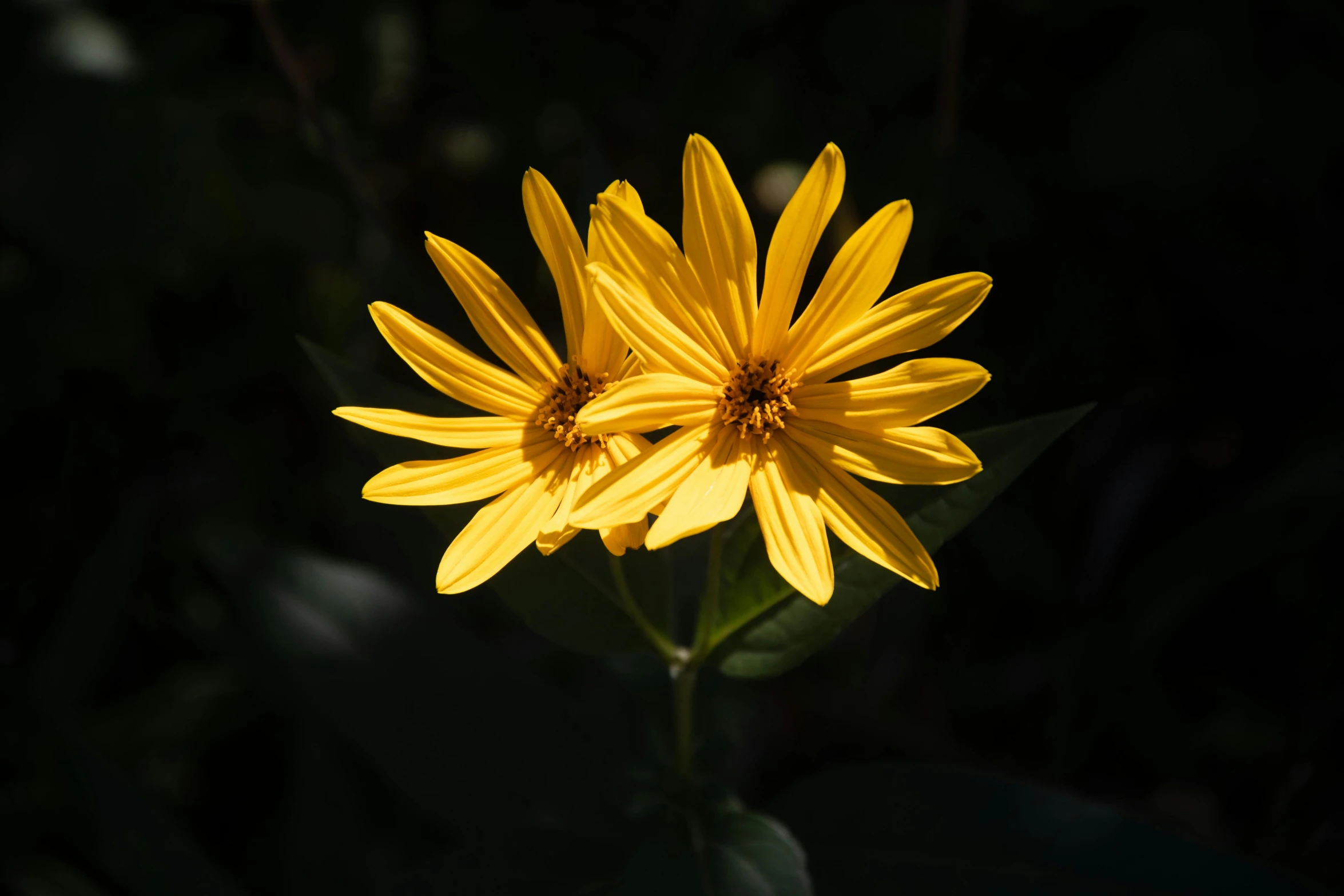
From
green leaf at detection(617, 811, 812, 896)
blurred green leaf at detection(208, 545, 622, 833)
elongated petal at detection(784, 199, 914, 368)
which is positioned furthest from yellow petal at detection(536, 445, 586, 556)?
blurred green leaf at detection(208, 545, 622, 833)

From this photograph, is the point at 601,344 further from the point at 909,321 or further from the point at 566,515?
the point at 909,321

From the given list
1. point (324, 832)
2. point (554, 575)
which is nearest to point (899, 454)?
point (554, 575)

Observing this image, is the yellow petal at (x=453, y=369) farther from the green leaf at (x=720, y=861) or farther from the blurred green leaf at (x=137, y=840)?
A: the blurred green leaf at (x=137, y=840)

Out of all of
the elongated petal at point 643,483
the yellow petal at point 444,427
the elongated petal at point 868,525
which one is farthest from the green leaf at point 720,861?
the yellow petal at point 444,427

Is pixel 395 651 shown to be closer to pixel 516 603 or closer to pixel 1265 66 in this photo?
pixel 516 603

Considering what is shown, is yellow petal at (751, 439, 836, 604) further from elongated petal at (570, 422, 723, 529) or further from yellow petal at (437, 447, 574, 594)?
yellow petal at (437, 447, 574, 594)
